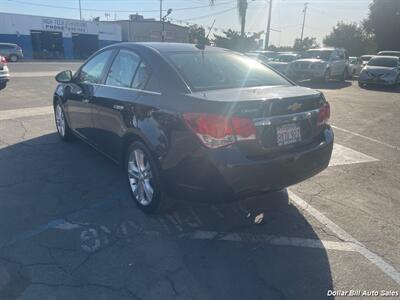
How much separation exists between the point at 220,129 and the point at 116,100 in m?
1.62

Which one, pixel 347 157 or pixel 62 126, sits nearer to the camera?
pixel 347 157

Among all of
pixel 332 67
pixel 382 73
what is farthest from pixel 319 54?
pixel 382 73

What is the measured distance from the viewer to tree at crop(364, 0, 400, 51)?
37.2 metres

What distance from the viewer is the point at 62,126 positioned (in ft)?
19.2

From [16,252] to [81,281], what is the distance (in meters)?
0.74

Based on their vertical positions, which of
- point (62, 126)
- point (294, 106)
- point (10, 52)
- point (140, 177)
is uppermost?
point (294, 106)

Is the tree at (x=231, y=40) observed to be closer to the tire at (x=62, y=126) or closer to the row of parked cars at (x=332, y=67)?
the row of parked cars at (x=332, y=67)

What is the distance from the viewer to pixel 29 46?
39719 mm

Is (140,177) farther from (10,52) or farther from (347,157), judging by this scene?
(10,52)

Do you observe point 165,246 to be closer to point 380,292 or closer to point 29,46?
point 380,292

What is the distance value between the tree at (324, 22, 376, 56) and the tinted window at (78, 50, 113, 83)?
156ft

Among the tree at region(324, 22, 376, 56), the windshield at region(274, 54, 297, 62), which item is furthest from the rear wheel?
the tree at region(324, 22, 376, 56)

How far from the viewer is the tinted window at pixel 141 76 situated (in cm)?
348

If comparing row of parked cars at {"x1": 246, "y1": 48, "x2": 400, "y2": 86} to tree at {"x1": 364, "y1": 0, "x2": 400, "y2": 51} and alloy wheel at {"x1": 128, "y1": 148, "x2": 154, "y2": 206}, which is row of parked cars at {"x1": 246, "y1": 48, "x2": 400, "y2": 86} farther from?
tree at {"x1": 364, "y1": 0, "x2": 400, "y2": 51}
